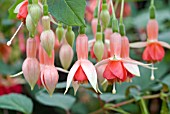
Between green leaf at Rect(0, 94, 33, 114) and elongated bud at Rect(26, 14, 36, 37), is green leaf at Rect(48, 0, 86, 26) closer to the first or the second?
elongated bud at Rect(26, 14, 36, 37)

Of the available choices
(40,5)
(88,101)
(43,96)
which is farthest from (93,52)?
(88,101)

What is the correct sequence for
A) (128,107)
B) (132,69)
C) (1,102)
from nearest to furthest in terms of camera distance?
1. (132,69)
2. (1,102)
3. (128,107)

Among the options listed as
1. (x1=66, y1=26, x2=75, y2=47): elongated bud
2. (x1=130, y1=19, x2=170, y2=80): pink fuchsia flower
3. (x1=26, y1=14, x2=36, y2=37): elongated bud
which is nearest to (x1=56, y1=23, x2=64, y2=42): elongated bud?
(x1=66, y1=26, x2=75, y2=47): elongated bud

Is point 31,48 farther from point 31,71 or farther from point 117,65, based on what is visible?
point 117,65

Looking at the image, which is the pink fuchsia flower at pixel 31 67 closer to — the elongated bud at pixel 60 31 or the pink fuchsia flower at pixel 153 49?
the elongated bud at pixel 60 31

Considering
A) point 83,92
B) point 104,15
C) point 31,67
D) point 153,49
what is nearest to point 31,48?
point 31,67

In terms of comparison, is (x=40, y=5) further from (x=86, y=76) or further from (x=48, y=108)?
(x=48, y=108)
